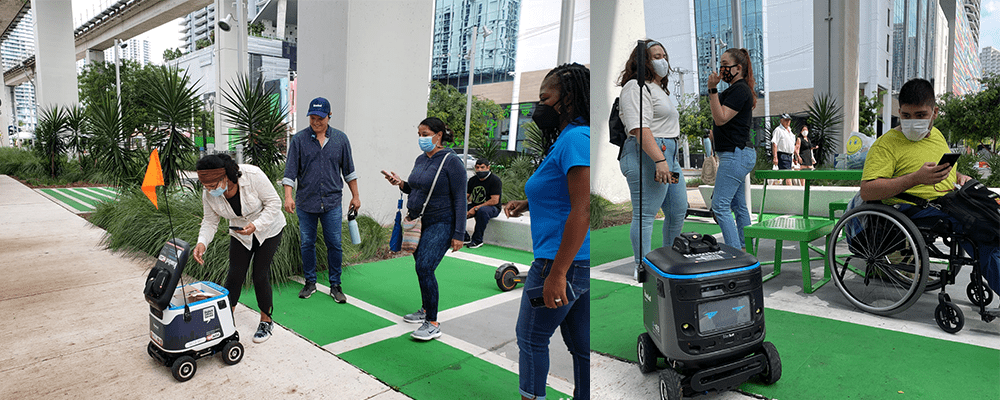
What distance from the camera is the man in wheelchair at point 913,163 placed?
3279 millimetres

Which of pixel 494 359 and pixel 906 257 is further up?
pixel 906 257

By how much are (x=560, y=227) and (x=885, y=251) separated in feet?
8.75

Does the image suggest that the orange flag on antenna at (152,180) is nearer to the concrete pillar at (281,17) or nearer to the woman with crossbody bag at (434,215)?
the woman with crossbody bag at (434,215)

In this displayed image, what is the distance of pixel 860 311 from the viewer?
12.3 feet

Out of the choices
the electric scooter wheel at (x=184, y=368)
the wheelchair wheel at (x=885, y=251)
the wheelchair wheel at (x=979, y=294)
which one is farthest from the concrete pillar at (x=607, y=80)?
the electric scooter wheel at (x=184, y=368)

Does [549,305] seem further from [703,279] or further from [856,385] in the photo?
[856,385]

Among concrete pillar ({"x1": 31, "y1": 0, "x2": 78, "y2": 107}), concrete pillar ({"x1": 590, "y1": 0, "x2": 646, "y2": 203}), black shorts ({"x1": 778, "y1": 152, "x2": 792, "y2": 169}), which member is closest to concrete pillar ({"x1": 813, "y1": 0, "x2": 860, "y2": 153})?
black shorts ({"x1": 778, "y1": 152, "x2": 792, "y2": 169})

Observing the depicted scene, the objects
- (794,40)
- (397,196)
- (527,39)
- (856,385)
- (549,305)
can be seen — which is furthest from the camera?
(527,39)

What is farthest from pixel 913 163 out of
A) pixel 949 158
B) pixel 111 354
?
pixel 111 354

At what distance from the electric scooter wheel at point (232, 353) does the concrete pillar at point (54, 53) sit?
30.7 m

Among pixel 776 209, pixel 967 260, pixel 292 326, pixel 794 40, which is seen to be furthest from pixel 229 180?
pixel 794 40

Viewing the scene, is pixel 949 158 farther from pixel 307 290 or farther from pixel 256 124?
pixel 256 124

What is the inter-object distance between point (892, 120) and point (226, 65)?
27954 millimetres

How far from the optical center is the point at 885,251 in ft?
11.4
